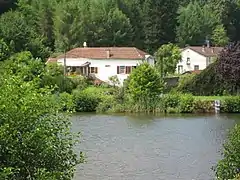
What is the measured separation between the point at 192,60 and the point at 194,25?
11815 mm

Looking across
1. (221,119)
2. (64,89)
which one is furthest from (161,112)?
(64,89)

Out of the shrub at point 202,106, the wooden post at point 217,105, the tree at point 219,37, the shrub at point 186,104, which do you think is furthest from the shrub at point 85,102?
the tree at point 219,37

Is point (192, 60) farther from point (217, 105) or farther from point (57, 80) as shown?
point (217, 105)

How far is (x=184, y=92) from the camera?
143 feet

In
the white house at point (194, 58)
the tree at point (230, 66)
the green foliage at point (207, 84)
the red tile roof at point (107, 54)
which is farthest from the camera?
the white house at point (194, 58)

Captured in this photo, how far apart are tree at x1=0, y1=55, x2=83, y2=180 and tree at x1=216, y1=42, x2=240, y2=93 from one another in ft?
99.5

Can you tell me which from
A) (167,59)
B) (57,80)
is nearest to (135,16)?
(167,59)

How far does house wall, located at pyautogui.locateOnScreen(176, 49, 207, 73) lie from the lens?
2376 inches

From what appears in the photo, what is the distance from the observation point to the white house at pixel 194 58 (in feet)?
197

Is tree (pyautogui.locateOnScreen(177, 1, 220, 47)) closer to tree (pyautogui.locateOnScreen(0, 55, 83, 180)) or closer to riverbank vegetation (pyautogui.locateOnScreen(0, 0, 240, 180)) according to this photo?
riverbank vegetation (pyautogui.locateOnScreen(0, 0, 240, 180))

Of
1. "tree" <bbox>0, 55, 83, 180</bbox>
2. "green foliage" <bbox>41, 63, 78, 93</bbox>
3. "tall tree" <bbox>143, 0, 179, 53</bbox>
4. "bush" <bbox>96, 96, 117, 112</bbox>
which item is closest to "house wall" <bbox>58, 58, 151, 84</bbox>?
"green foliage" <bbox>41, 63, 78, 93</bbox>

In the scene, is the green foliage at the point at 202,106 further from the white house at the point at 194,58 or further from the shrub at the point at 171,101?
the white house at the point at 194,58

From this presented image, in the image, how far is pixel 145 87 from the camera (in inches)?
1555

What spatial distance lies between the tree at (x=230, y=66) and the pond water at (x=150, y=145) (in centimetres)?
437
